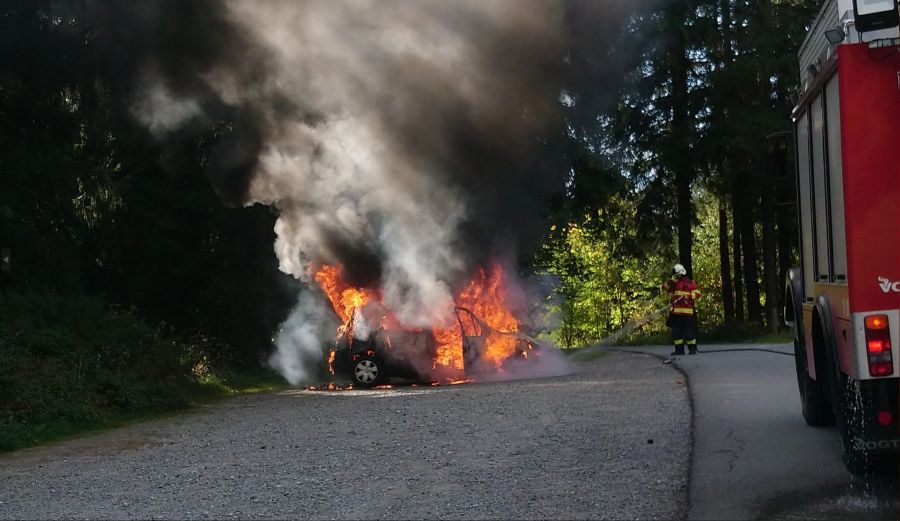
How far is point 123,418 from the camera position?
15008 millimetres

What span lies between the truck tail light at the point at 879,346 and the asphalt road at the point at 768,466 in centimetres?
86

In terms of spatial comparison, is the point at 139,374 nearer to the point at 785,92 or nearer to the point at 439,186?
the point at 439,186

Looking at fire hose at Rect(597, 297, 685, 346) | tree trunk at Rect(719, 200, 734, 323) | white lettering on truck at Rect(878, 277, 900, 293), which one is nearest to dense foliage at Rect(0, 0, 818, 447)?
tree trunk at Rect(719, 200, 734, 323)

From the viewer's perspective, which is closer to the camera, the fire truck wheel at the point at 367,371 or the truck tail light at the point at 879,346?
the truck tail light at the point at 879,346

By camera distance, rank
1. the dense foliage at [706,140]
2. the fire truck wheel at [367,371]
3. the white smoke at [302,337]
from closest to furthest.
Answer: the fire truck wheel at [367,371] → the white smoke at [302,337] → the dense foliage at [706,140]

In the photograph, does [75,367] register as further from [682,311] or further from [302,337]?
[682,311]

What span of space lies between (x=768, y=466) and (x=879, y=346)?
2.05 metres

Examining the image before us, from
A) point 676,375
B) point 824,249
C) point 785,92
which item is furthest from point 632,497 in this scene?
point 785,92

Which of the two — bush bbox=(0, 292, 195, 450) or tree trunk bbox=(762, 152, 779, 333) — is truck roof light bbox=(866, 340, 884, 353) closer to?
bush bbox=(0, 292, 195, 450)

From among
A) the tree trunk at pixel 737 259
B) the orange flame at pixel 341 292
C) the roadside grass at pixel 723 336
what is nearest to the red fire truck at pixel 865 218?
the orange flame at pixel 341 292

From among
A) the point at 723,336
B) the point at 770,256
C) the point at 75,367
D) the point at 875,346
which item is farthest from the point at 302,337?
the point at 875,346

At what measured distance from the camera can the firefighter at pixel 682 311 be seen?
1973 centimetres

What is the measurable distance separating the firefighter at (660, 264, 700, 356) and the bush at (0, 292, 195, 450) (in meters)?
9.03

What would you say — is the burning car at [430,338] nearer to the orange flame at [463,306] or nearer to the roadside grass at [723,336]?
the orange flame at [463,306]
